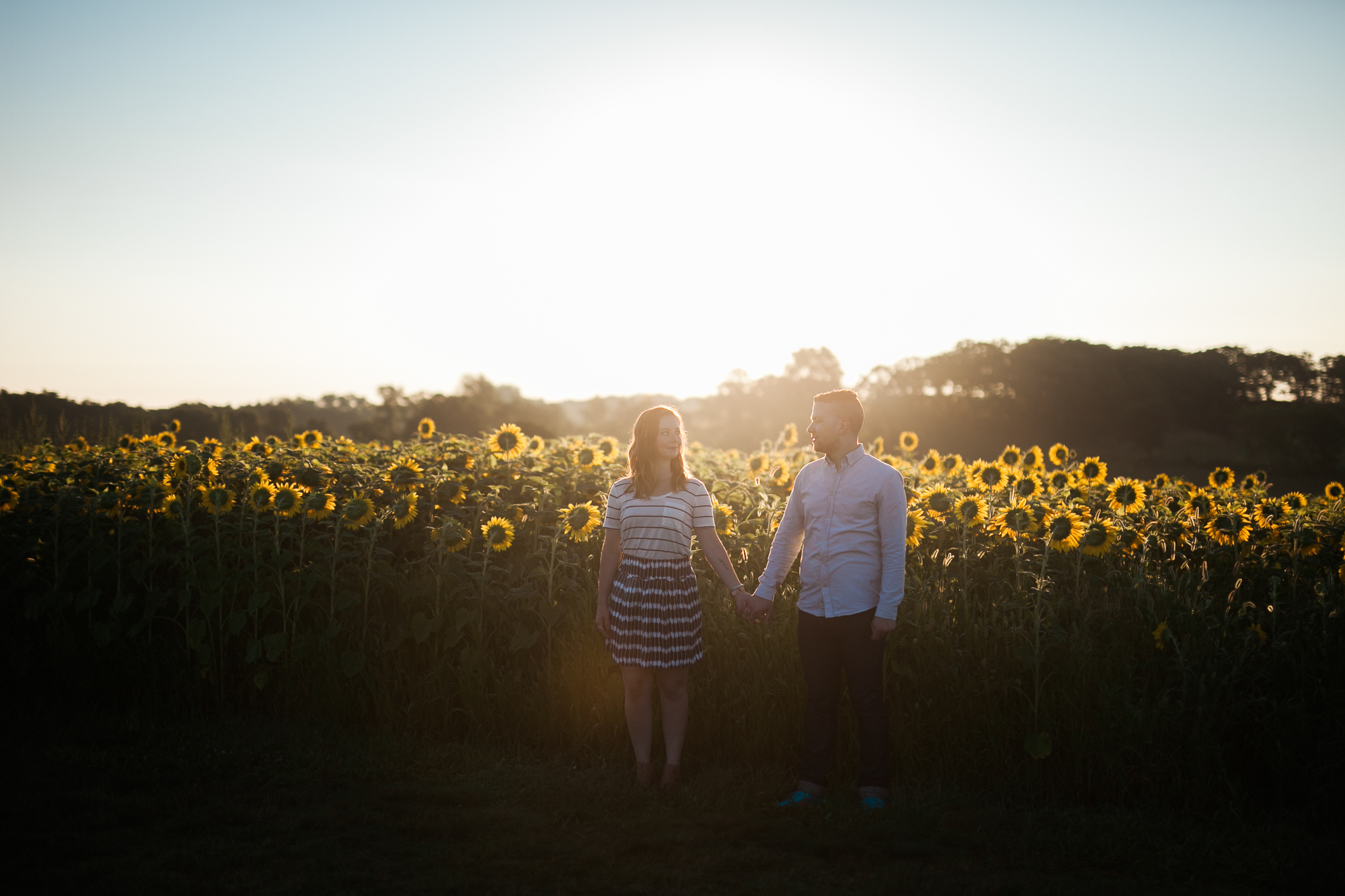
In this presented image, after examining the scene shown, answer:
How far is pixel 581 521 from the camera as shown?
4980 millimetres

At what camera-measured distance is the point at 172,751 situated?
14.9 feet

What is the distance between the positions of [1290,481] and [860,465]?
29149 millimetres

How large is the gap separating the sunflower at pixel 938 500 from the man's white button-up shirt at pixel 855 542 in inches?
46.2

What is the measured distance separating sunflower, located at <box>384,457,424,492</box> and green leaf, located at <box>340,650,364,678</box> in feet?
3.92

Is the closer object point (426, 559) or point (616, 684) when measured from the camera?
point (616, 684)

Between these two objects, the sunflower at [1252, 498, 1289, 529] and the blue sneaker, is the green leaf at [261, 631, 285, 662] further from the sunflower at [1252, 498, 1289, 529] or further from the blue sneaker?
the sunflower at [1252, 498, 1289, 529]

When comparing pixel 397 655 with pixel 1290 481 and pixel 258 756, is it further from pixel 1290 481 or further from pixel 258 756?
pixel 1290 481

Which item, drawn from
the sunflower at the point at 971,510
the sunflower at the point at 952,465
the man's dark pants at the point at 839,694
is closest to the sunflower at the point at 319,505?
the man's dark pants at the point at 839,694

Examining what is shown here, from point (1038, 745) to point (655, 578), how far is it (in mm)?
2181

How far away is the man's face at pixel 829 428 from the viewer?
4.07 metres

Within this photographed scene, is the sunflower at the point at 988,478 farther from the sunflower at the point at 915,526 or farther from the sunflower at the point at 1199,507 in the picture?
the sunflower at the point at 1199,507

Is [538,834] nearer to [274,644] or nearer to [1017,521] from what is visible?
[274,644]

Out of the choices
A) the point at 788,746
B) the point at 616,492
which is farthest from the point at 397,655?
the point at 788,746

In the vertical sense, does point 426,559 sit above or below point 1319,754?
above
